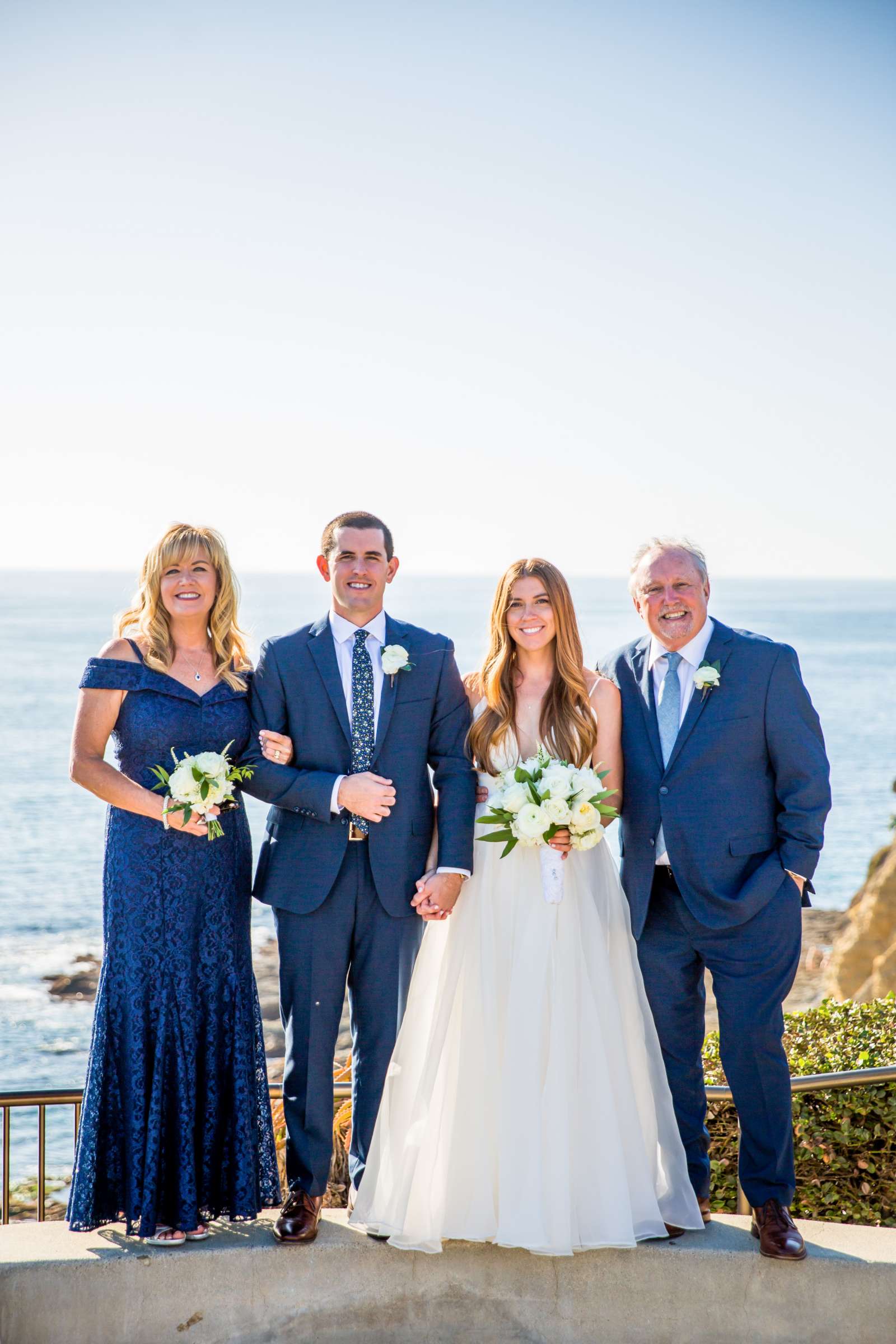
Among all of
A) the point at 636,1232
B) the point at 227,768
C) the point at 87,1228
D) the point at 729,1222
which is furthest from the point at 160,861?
the point at 729,1222

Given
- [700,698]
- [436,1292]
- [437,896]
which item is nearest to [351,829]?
[437,896]

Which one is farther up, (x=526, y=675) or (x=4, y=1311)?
(x=526, y=675)

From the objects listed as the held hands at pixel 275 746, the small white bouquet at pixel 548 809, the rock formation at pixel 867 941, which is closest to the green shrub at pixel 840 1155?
the small white bouquet at pixel 548 809

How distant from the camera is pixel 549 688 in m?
4.29

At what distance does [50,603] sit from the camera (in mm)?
126750

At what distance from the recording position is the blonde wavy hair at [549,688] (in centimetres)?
418

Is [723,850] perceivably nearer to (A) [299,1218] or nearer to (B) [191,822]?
(B) [191,822]

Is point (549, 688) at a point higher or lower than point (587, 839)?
higher

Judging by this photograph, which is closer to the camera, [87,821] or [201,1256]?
[201,1256]

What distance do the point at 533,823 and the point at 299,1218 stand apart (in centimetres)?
151

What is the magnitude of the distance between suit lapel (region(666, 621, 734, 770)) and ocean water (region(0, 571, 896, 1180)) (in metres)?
1.51

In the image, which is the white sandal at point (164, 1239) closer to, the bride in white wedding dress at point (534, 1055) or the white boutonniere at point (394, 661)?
the bride in white wedding dress at point (534, 1055)

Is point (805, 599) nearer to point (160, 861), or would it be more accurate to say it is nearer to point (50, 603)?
point (50, 603)

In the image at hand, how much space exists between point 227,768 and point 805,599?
7476 inches
